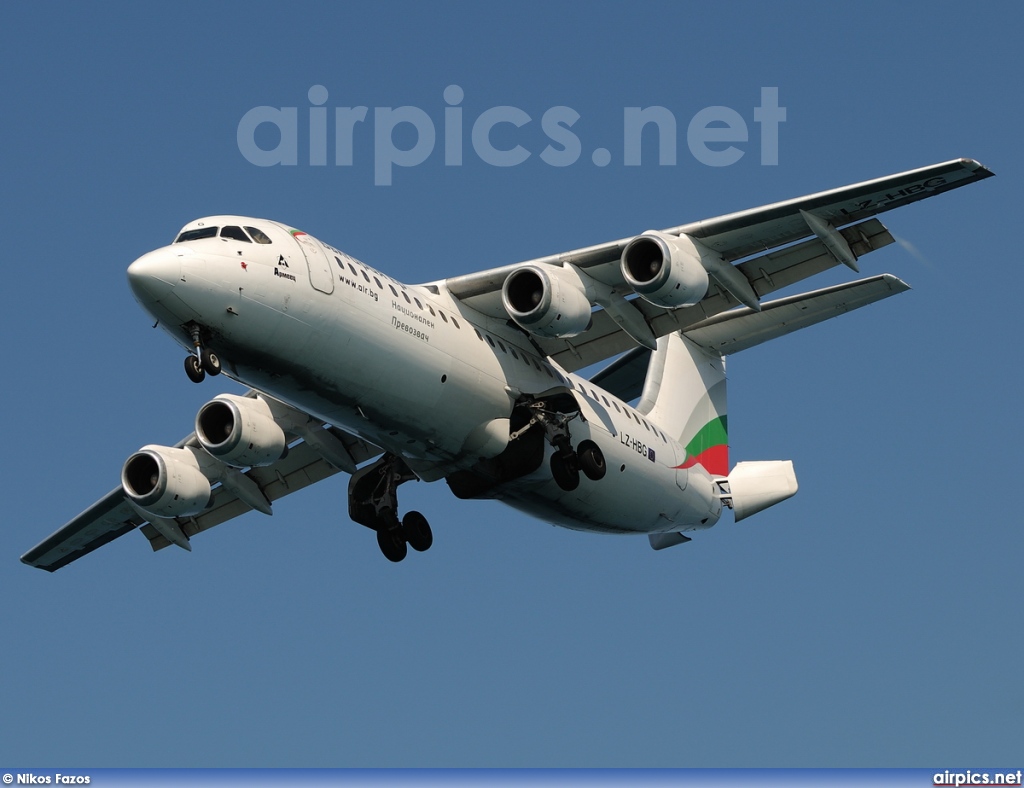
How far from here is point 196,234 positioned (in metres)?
16.0

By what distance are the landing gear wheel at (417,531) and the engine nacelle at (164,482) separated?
2.48 meters

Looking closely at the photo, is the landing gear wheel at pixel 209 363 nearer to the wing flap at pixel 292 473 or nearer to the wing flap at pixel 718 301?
the wing flap at pixel 718 301

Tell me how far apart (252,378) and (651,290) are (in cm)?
421

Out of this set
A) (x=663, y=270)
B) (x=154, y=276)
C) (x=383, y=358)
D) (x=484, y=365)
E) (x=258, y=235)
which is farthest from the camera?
(x=484, y=365)

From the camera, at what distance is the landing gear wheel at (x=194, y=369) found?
15.7 metres

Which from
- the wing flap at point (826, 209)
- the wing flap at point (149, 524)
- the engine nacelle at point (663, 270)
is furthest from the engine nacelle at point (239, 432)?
the wing flap at point (826, 209)

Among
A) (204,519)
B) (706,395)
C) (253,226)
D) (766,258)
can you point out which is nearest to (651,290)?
(766,258)

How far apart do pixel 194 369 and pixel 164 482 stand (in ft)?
13.9

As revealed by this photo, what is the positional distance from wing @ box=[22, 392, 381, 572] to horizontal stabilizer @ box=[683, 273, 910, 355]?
5136 mm

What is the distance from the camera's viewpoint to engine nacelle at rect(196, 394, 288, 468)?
60.3 feet

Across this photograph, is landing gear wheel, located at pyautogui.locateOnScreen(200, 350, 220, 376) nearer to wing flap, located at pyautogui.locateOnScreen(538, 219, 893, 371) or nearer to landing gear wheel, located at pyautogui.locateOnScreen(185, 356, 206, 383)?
landing gear wheel, located at pyautogui.locateOnScreen(185, 356, 206, 383)

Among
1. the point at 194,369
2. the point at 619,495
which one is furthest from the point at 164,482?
the point at 619,495

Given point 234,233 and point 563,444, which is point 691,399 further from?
point 234,233

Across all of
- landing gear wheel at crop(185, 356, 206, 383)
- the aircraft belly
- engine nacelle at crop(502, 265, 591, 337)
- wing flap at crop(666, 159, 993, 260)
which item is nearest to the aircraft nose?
landing gear wheel at crop(185, 356, 206, 383)
